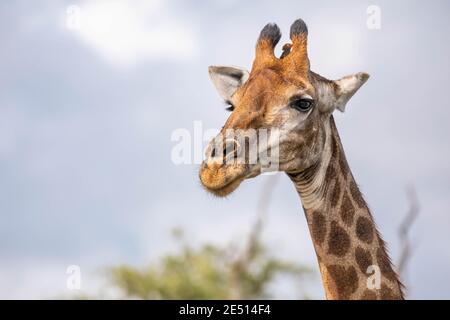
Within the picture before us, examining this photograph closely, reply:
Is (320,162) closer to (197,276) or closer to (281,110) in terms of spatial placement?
(281,110)

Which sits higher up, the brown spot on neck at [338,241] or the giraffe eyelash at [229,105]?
the giraffe eyelash at [229,105]

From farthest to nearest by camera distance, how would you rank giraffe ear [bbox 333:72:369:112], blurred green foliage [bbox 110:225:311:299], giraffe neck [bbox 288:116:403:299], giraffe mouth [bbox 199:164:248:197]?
1. blurred green foliage [bbox 110:225:311:299]
2. giraffe ear [bbox 333:72:369:112]
3. giraffe neck [bbox 288:116:403:299]
4. giraffe mouth [bbox 199:164:248:197]

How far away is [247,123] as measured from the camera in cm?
967

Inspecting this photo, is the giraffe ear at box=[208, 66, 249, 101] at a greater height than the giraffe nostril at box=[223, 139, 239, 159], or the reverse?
the giraffe ear at box=[208, 66, 249, 101]

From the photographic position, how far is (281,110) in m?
9.98

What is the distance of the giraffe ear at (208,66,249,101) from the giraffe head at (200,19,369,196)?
25cm

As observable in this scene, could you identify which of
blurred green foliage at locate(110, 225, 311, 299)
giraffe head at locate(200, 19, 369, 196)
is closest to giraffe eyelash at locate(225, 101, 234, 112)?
giraffe head at locate(200, 19, 369, 196)

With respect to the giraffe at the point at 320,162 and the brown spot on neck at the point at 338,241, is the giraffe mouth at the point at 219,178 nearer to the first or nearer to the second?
the giraffe at the point at 320,162

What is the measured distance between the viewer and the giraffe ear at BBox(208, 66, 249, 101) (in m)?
11.4

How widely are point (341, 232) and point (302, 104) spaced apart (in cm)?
Answer: 157

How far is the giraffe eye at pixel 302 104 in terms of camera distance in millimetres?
10086

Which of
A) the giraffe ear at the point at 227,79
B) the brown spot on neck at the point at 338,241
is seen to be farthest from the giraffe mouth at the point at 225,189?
the giraffe ear at the point at 227,79

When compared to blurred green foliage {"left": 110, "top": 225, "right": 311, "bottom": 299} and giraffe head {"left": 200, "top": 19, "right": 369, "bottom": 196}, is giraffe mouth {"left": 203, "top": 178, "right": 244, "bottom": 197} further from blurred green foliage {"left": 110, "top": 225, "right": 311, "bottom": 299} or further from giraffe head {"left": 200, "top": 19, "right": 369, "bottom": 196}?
blurred green foliage {"left": 110, "top": 225, "right": 311, "bottom": 299}
